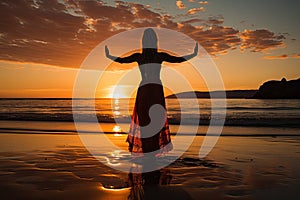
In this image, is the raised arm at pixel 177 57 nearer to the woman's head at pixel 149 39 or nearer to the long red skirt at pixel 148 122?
the woman's head at pixel 149 39

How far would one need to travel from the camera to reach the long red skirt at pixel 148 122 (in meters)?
5.96

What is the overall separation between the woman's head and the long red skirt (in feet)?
2.65

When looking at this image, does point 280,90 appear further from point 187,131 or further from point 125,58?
point 125,58

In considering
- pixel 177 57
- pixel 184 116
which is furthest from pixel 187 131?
pixel 184 116

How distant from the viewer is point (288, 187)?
15.1 ft

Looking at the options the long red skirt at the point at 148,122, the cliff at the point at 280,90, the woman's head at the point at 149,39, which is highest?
the cliff at the point at 280,90

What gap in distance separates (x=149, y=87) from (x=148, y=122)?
2.41ft

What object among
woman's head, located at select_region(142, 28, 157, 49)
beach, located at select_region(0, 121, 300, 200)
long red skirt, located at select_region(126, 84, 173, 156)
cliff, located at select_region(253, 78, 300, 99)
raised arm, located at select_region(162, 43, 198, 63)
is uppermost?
cliff, located at select_region(253, 78, 300, 99)

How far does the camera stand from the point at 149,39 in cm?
595

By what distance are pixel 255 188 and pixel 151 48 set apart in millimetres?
3286

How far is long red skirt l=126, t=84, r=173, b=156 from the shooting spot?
5.96 m

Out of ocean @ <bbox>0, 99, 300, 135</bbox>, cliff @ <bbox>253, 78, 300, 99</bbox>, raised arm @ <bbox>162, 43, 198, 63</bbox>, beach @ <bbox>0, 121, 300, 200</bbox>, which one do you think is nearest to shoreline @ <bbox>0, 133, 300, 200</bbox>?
beach @ <bbox>0, 121, 300, 200</bbox>

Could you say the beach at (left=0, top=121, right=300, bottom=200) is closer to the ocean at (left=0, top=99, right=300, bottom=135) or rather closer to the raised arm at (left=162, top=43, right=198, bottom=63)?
the raised arm at (left=162, top=43, right=198, bottom=63)

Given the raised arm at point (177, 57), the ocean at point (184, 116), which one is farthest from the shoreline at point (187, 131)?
the raised arm at point (177, 57)
